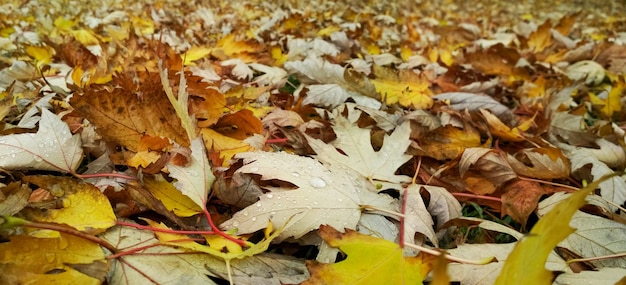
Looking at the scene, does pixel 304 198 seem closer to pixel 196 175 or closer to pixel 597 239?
pixel 196 175

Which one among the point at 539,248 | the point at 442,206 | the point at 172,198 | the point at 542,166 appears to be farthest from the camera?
the point at 542,166

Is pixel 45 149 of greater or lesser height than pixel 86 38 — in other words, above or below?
above

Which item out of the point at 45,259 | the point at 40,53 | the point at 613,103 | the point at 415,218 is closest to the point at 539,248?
the point at 415,218

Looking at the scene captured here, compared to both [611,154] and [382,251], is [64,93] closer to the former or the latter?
[382,251]

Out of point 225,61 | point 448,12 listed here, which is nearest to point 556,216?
point 225,61

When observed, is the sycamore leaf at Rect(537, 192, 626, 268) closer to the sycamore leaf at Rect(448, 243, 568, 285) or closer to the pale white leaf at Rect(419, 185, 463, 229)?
the sycamore leaf at Rect(448, 243, 568, 285)
